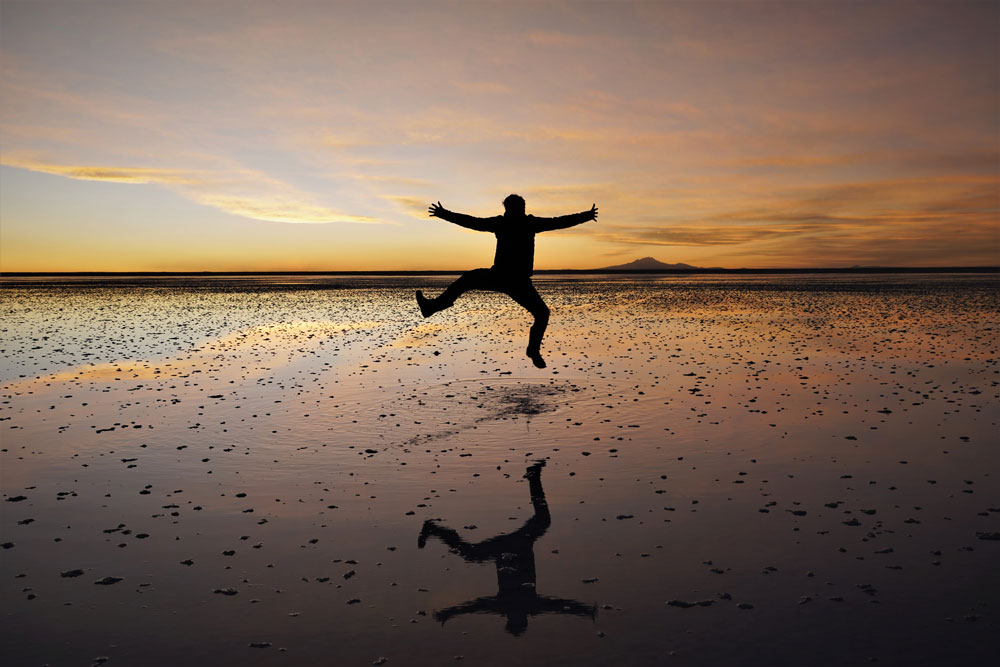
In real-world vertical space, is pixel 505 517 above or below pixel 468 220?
below

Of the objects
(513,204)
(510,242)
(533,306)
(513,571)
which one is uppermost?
(513,204)

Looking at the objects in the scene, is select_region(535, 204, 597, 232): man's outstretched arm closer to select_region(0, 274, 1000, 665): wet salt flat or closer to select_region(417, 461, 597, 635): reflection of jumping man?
select_region(0, 274, 1000, 665): wet salt flat

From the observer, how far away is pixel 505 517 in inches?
354

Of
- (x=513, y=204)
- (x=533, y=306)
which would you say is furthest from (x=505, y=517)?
(x=513, y=204)

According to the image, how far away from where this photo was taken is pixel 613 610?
21.3 feet

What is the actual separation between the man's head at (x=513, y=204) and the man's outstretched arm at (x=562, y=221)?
19.1 inches

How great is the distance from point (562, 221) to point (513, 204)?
1.02 m

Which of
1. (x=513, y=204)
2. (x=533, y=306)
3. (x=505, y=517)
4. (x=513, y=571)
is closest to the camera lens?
(x=513, y=571)

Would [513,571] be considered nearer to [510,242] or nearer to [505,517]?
[505,517]

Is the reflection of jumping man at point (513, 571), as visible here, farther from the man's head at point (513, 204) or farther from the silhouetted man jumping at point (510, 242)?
the man's head at point (513, 204)

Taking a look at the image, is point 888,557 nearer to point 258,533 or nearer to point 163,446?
point 258,533

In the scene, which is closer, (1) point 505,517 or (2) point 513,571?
(2) point 513,571

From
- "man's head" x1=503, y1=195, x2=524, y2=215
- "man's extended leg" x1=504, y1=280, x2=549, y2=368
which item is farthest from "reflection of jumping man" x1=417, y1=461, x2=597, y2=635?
"man's head" x1=503, y1=195, x2=524, y2=215

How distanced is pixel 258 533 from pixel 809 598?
19.6 ft
